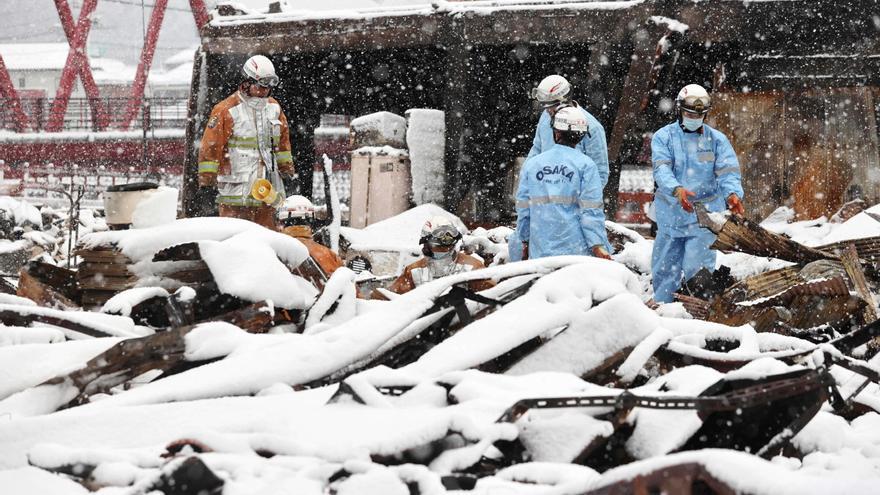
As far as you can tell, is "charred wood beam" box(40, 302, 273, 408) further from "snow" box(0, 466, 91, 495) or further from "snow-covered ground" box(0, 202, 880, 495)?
"snow" box(0, 466, 91, 495)

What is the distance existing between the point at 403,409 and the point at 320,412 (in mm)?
176

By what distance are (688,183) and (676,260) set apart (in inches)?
24.1

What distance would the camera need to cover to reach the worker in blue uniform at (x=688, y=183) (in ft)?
22.4

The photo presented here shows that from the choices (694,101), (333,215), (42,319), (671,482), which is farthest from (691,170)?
(671,482)

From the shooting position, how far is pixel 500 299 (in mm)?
2477

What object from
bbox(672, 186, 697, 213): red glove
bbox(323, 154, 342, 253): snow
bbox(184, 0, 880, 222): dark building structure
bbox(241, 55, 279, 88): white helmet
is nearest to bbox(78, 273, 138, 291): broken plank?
bbox(241, 55, 279, 88): white helmet

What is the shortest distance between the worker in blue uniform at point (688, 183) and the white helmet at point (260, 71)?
3047 millimetres

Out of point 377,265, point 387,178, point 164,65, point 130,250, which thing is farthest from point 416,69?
point 164,65

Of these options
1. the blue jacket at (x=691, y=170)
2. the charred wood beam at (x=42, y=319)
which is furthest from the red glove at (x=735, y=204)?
the charred wood beam at (x=42, y=319)

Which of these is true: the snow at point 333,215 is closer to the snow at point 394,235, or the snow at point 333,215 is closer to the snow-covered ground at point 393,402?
the snow at point 394,235

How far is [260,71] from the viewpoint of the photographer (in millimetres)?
6973

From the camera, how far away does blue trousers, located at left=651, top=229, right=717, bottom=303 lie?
680 centimetres

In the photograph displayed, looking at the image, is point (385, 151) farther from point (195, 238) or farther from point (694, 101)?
point (195, 238)

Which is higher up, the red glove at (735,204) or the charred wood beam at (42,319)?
the charred wood beam at (42,319)
